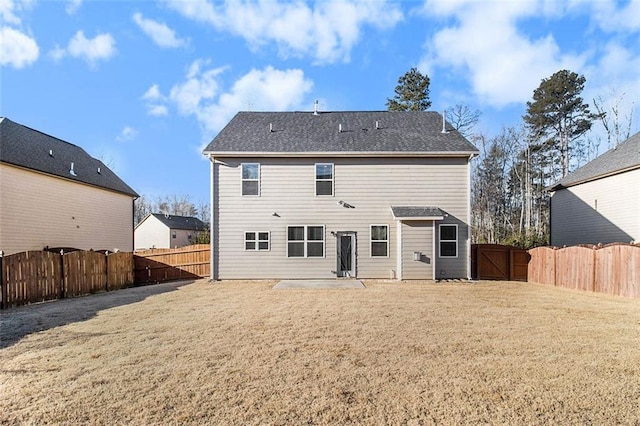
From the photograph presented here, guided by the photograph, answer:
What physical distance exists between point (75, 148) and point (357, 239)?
19.1 m

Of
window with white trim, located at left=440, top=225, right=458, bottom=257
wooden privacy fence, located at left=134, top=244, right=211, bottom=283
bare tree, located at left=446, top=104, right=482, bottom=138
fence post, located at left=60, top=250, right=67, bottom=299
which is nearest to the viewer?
fence post, located at left=60, top=250, right=67, bottom=299

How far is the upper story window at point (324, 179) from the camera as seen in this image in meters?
14.5

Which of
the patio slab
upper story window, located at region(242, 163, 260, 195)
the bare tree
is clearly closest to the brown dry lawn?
the patio slab

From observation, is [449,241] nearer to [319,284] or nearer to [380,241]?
[380,241]

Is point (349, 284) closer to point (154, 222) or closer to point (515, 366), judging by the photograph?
point (515, 366)

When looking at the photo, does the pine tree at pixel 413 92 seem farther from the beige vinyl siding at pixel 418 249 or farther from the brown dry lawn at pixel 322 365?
the brown dry lawn at pixel 322 365

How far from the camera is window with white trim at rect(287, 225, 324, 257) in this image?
1436 cm

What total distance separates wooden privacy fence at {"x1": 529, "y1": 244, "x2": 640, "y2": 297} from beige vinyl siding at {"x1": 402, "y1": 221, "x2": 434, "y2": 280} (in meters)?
4.59

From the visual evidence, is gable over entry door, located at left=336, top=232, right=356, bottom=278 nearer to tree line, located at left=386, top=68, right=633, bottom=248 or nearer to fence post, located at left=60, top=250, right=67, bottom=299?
fence post, located at left=60, top=250, right=67, bottom=299

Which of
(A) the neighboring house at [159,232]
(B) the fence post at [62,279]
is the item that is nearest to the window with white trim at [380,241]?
(B) the fence post at [62,279]

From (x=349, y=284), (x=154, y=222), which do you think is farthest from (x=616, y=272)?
(x=154, y=222)

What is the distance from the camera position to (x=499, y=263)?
1523cm

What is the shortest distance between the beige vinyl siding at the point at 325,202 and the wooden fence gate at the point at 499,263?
5.20ft

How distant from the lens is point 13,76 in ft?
35.7
